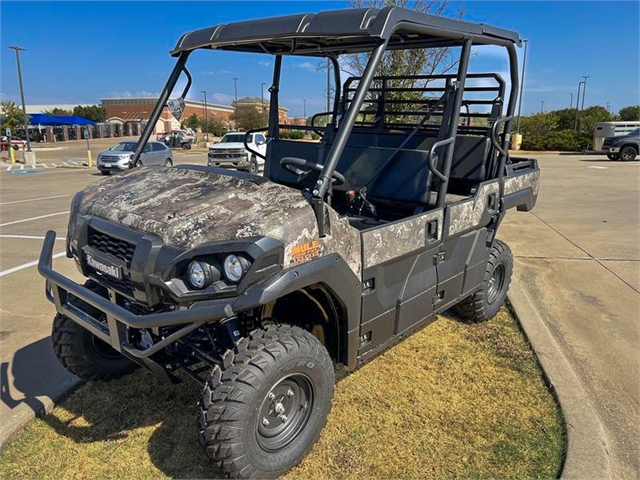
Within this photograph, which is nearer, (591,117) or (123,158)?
(123,158)

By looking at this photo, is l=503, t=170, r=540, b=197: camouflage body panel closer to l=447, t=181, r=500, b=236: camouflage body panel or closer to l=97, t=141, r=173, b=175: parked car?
l=447, t=181, r=500, b=236: camouflage body panel

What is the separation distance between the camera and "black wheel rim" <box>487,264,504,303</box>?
471 centimetres

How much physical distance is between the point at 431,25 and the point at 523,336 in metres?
2.71

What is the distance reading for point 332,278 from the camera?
2609mm

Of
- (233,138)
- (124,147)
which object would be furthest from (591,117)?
(124,147)

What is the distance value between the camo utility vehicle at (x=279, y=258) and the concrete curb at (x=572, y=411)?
0.78 meters

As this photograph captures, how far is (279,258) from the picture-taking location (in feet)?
7.73

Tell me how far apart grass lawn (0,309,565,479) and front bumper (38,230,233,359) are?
76 cm

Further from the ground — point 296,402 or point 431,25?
point 431,25

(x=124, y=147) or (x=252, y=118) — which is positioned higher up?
(x=252, y=118)

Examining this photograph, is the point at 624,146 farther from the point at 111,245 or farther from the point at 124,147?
the point at 111,245

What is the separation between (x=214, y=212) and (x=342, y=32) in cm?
116

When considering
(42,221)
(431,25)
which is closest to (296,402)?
(431,25)

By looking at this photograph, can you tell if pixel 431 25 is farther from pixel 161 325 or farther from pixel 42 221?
pixel 42 221
